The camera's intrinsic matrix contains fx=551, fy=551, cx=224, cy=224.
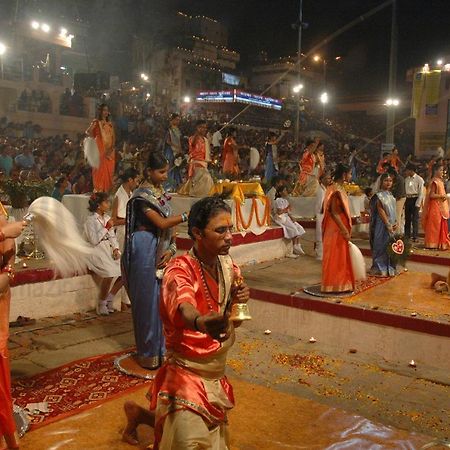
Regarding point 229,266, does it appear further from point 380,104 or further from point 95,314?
point 380,104

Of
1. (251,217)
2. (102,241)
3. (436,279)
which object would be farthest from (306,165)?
(102,241)

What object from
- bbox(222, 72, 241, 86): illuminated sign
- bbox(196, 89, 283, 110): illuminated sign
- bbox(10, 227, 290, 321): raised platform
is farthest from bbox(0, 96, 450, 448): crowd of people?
bbox(222, 72, 241, 86): illuminated sign

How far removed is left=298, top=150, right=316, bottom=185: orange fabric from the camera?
14086 millimetres

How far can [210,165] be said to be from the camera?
1240 centimetres

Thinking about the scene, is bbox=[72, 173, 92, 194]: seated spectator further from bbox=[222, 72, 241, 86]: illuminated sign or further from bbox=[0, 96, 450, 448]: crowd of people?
bbox=[222, 72, 241, 86]: illuminated sign

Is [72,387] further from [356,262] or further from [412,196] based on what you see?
[412,196]

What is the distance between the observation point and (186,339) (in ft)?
9.19

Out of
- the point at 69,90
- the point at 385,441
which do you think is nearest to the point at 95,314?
the point at 385,441

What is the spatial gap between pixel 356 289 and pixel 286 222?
330cm

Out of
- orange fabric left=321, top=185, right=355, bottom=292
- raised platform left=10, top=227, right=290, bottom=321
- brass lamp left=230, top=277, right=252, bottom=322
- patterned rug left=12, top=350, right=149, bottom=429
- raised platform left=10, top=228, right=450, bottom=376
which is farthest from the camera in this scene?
orange fabric left=321, top=185, right=355, bottom=292

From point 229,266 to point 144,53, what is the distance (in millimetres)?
43928

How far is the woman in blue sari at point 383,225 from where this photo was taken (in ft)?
28.4

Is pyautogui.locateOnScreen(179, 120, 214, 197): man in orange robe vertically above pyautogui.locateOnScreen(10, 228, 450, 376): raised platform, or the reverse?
pyautogui.locateOnScreen(179, 120, 214, 197): man in orange robe

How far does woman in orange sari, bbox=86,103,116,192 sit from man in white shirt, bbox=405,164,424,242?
6445 mm
